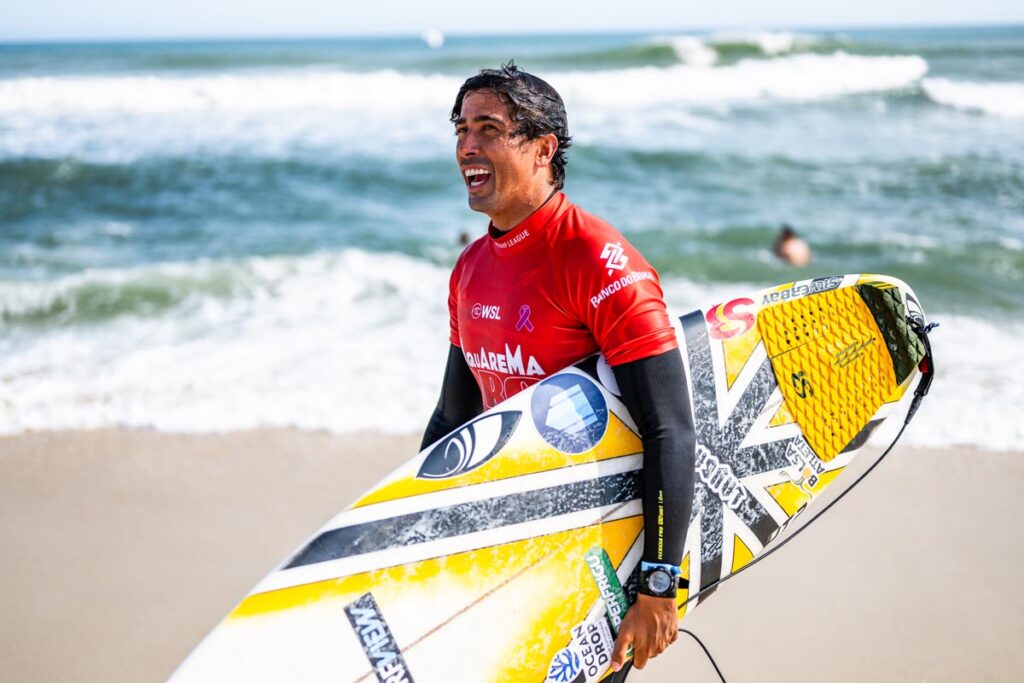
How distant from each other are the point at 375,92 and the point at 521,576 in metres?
23.8

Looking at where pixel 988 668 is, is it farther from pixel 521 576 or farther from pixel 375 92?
pixel 375 92

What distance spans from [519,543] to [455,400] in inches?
19.8

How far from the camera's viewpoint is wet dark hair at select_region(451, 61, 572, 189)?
1.85 meters

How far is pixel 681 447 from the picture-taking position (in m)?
1.74

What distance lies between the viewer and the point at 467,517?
198cm

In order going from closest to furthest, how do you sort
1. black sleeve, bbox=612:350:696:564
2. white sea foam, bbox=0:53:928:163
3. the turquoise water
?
black sleeve, bbox=612:350:696:564, the turquoise water, white sea foam, bbox=0:53:928:163

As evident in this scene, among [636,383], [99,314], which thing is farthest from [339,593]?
[99,314]

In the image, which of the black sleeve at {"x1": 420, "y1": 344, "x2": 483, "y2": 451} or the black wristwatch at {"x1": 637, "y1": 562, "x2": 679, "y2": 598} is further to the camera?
the black sleeve at {"x1": 420, "y1": 344, "x2": 483, "y2": 451}

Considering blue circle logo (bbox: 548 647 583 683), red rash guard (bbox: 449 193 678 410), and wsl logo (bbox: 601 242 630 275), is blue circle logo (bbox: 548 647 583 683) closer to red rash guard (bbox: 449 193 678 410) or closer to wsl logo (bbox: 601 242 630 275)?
red rash guard (bbox: 449 193 678 410)

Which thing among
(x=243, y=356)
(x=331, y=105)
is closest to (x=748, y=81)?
(x=331, y=105)

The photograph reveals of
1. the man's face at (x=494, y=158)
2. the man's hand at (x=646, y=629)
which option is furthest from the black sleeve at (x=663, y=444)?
the man's face at (x=494, y=158)

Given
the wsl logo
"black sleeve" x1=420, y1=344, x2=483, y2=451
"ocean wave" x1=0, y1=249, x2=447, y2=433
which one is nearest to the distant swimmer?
"ocean wave" x1=0, y1=249, x2=447, y2=433

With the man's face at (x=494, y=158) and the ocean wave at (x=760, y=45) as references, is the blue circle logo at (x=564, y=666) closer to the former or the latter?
the man's face at (x=494, y=158)

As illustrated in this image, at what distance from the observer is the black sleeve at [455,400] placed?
7.54 ft
